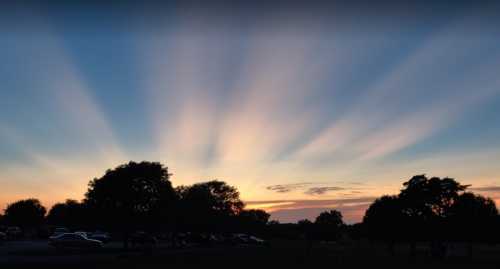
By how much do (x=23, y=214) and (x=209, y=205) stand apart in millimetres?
69091

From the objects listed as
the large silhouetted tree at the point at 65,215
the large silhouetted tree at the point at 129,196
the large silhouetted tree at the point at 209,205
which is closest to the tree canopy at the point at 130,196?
the large silhouetted tree at the point at 129,196

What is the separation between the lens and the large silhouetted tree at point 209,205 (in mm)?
112994

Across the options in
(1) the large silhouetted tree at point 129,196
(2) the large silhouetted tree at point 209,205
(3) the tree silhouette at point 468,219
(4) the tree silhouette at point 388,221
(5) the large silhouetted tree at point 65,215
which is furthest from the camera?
(5) the large silhouetted tree at point 65,215

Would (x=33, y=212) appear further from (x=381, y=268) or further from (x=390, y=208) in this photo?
(x=381, y=268)

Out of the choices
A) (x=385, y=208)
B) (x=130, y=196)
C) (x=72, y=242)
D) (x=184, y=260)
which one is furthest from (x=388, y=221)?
(x=72, y=242)

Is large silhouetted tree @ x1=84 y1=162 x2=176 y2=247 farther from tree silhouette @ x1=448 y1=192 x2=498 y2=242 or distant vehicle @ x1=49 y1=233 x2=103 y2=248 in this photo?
tree silhouette @ x1=448 y1=192 x2=498 y2=242

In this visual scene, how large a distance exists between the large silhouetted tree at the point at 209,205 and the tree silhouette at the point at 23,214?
5722cm

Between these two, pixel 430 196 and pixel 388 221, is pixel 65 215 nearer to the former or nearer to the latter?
pixel 388 221

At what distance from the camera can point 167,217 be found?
7188 centimetres

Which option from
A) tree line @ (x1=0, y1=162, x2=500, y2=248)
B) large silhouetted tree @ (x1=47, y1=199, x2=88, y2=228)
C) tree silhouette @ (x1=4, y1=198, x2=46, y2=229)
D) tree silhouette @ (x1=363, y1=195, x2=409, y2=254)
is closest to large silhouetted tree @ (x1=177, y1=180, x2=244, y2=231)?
tree line @ (x1=0, y1=162, x2=500, y2=248)

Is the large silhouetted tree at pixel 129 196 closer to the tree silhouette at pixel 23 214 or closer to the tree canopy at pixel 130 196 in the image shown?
the tree canopy at pixel 130 196

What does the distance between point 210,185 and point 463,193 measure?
7380 cm

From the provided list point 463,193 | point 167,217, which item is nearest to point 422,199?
point 463,193

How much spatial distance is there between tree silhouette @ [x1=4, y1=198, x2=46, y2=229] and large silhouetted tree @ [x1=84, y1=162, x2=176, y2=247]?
330 feet
